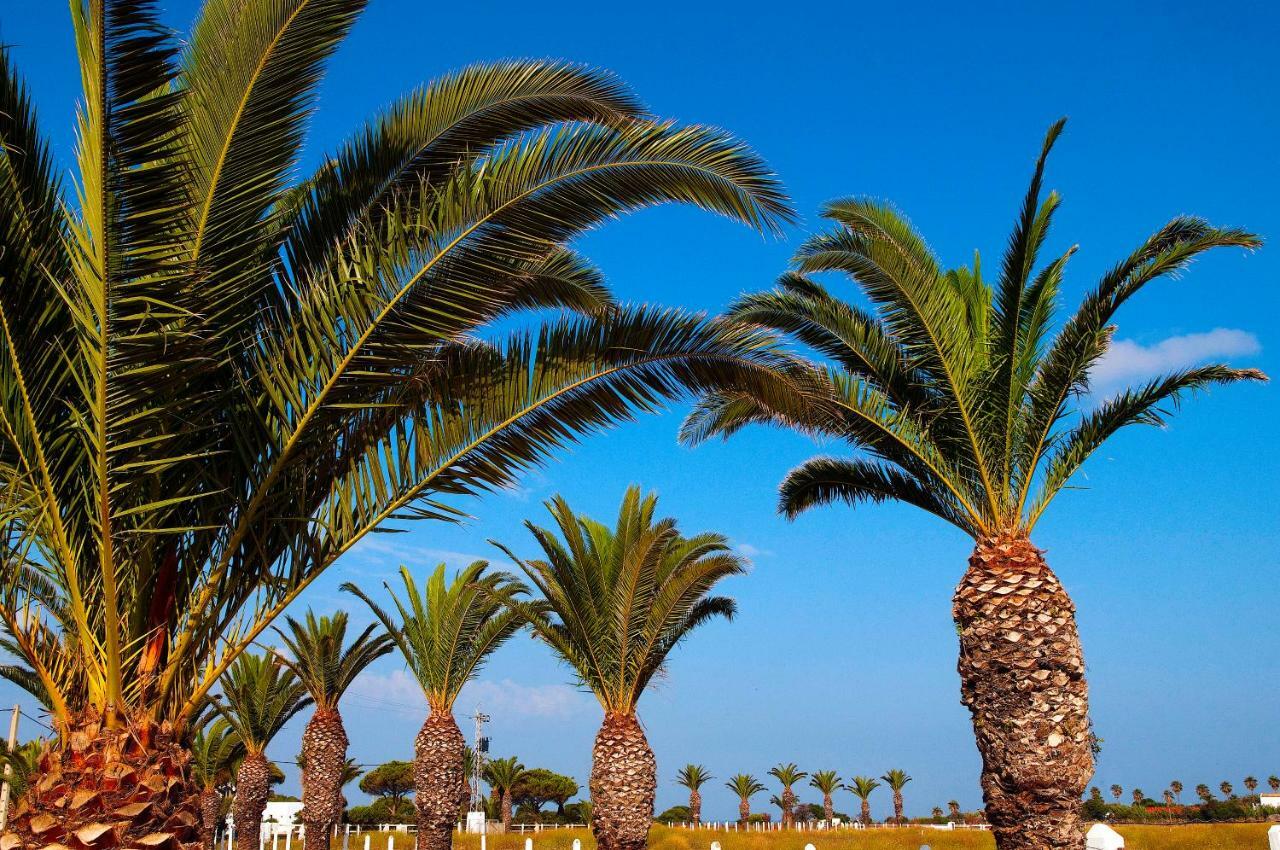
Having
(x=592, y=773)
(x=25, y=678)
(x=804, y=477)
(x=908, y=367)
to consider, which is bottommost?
(x=592, y=773)

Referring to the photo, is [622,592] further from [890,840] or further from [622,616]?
[890,840]

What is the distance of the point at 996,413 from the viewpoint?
462 inches

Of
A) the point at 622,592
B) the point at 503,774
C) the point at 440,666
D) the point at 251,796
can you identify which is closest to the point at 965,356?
the point at 622,592

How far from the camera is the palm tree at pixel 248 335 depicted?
18.0 feet

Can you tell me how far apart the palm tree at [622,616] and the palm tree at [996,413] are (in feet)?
18.7

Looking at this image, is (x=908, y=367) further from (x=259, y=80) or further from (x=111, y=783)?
(x=111, y=783)

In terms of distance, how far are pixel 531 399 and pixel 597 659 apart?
1169 centimetres

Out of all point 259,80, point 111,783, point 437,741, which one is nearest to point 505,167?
point 259,80

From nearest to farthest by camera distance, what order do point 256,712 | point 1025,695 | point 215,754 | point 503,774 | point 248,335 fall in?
point 248,335, point 1025,695, point 256,712, point 215,754, point 503,774

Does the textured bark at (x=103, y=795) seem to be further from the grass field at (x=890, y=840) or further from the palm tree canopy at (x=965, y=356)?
the grass field at (x=890, y=840)

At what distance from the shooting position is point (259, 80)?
18.4 ft

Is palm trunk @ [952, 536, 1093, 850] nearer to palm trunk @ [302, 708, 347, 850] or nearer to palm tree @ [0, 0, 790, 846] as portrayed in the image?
palm tree @ [0, 0, 790, 846]

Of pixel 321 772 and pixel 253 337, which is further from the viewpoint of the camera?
pixel 321 772

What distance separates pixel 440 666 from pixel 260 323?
18.4 meters
